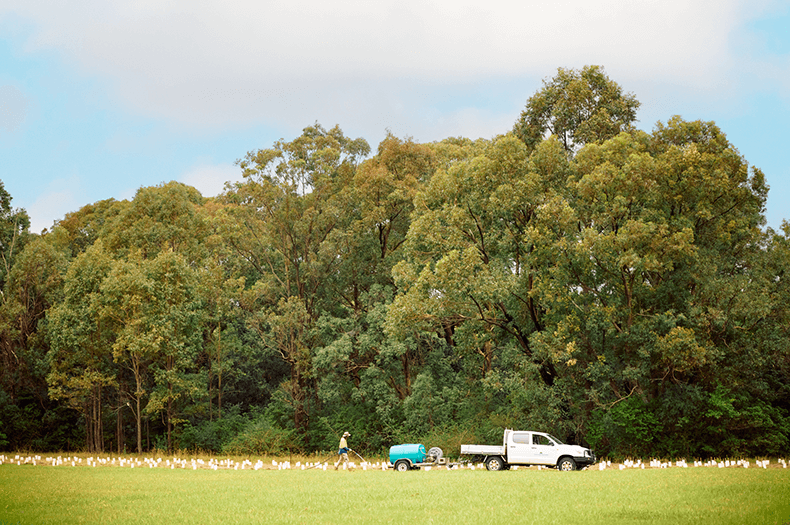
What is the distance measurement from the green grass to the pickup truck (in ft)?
7.31

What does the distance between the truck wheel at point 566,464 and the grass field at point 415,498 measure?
2318 millimetres

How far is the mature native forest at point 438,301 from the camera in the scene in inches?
1051

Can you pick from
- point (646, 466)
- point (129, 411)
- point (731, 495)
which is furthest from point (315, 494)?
point (129, 411)

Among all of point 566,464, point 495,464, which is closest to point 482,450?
point 495,464

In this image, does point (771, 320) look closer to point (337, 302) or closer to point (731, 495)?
point (731, 495)

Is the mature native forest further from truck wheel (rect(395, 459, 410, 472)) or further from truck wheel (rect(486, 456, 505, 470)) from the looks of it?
truck wheel (rect(395, 459, 410, 472))

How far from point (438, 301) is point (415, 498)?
13933 mm

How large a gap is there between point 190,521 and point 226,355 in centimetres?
3468

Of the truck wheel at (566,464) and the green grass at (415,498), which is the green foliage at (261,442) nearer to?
the green grass at (415,498)

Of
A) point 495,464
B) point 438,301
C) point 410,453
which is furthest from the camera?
point 438,301

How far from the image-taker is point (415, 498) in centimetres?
1470

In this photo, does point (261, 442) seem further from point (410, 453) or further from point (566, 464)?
point (566, 464)

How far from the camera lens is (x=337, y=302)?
41.2 m

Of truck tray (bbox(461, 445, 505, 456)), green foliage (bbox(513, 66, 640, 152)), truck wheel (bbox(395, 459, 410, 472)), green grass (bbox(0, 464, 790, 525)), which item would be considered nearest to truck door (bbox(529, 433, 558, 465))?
truck tray (bbox(461, 445, 505, 456))
